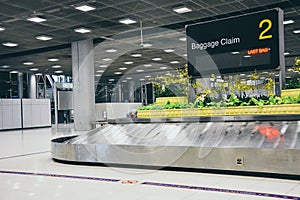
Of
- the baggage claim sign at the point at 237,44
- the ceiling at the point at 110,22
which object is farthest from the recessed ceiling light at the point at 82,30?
the baggage claim sign at the point at 237,44

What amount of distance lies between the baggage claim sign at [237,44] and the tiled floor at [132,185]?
11.3ft

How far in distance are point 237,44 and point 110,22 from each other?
27.1 ft

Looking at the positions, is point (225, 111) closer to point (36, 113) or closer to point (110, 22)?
point (110, 22)

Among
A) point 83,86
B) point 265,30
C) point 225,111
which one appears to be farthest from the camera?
point 83,86

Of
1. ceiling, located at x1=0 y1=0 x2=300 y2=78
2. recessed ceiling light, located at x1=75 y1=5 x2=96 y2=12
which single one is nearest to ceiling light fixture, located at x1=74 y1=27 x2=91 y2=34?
ceiling, located at x1=0 y1=0 x2=300 y2=78

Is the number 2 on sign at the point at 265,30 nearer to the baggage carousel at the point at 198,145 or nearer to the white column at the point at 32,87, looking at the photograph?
the baggage carousel at the point at 198,145

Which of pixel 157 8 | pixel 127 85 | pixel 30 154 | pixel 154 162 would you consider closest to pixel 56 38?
pixel 157 8

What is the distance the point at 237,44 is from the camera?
Result: 29.6 ft

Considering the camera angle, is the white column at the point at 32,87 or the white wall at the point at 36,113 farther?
the white column at the point at 32,87

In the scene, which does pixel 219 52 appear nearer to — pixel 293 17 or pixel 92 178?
pixel 92 178

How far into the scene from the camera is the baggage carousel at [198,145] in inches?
253

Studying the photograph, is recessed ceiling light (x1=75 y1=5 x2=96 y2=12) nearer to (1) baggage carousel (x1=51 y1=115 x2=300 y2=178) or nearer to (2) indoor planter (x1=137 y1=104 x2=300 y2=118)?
(2) indoor planter (x1=137 y1=104 x2=300 y2=118)

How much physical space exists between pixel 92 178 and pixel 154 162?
1433mm

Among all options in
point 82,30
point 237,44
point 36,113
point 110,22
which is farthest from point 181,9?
point 36,113
